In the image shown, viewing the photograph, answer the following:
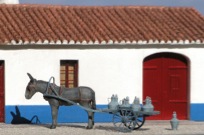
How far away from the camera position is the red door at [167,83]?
2602 centimetres

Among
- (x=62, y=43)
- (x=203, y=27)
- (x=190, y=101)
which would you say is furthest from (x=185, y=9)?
(x=62, y=43)

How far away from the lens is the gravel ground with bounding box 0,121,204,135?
2200 centimetres

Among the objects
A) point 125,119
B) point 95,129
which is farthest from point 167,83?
point 125,119

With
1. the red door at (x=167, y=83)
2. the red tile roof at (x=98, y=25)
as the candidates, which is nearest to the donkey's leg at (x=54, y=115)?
the red tile roof at (x=98, y=25)

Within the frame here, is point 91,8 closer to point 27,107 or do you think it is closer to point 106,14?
point 106,14

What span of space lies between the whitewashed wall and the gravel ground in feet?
4.05

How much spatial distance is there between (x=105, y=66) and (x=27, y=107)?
9.78 feet

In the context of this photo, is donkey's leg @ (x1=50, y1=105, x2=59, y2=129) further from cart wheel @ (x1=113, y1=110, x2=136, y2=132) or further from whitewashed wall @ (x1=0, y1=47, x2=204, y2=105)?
whitewashed wall @ (x1=0, y1=47, x2=204, y2=105)

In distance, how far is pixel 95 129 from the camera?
2281cm

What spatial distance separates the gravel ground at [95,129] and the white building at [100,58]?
3.65 feet

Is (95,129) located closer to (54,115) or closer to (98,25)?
(54,115)

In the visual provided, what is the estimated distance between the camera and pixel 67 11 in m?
27.3

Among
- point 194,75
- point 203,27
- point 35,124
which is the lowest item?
point 35,124

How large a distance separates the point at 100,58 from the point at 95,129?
3.23 m
